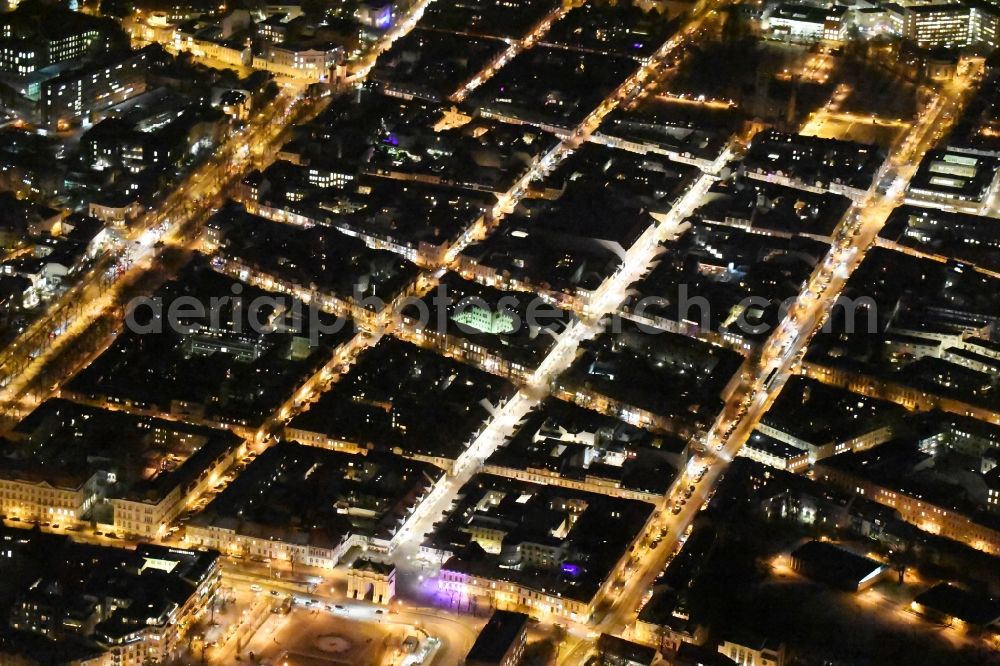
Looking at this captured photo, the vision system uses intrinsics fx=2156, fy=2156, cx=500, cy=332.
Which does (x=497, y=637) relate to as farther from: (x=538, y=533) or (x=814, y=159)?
(x=814, y=159)

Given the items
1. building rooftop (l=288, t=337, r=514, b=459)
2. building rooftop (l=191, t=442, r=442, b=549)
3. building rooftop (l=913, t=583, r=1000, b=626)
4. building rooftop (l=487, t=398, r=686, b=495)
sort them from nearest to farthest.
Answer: building rooftop (l=913, t=583, r=1000, b=626) < building rooftop (l=191, t=442, r=442, b=549) < building rooftop (l=487, t=398, r=686, b=495) < building rooftop (l=288, t=337, r=514, b=459)

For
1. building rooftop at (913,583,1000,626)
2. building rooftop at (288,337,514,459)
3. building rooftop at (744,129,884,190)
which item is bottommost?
building rooftop at (744,129,884,190)

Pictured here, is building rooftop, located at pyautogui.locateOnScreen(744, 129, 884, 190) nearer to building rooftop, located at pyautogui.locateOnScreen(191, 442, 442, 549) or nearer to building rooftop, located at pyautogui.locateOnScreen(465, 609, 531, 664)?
building rooftop, located at pyautogui.locateOnScreen(191, 442, 442, 549)

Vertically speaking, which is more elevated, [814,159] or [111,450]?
[111,450]

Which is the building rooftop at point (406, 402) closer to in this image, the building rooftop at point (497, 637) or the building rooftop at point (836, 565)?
the building rooftop at point (497, 637)

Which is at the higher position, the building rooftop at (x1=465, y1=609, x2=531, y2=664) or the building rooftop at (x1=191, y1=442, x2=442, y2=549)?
the building rooftop at (x1=465, y1=609, x2=531, y2=664)

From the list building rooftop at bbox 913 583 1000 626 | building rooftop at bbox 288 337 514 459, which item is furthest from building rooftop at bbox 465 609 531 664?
building rooftop at bbox 913 583 1000 626

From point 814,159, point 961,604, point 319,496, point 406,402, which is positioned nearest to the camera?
point 961,604

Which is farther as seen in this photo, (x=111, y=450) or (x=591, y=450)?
(x=591, y=450)

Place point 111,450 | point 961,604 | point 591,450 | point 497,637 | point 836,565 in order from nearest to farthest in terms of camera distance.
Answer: point 497,637 → point 961,604 → point 836,565 → point 111,450 → point 591,450

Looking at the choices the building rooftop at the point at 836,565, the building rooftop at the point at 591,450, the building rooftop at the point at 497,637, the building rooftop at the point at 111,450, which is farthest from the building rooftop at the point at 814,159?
the building rooftop at the point at 497,637

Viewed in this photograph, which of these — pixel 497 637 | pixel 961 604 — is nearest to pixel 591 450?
pixel 497 637

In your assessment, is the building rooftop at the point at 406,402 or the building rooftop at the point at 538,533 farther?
the building rooftop at the point at 406,402

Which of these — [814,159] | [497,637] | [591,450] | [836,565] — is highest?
[497,637]
